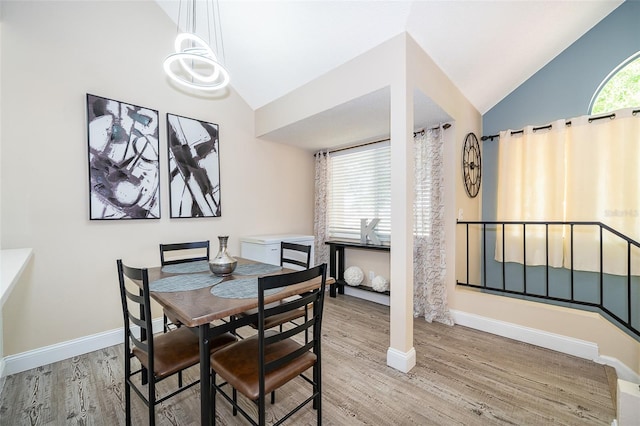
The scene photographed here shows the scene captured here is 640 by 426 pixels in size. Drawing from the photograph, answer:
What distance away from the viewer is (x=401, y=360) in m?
2.11

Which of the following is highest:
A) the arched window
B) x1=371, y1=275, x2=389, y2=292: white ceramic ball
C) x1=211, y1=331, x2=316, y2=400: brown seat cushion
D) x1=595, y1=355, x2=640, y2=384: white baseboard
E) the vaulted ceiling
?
the vaulted ceiling

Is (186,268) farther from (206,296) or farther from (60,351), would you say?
(60,351)

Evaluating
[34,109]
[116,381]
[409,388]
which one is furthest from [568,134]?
[34,109]

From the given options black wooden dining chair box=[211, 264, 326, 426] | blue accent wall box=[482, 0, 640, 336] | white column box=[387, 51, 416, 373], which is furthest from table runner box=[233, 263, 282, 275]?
blue accent wall box=[482, 0, 640, 336]

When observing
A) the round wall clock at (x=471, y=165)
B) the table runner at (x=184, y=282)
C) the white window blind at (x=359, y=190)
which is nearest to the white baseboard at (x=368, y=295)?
the white window blind at (x=359, y=190)

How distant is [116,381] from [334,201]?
3278mm

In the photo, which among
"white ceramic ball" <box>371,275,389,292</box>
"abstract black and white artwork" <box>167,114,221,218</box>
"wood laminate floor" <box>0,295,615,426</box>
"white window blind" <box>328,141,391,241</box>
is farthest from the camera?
"white window blind" <box>328,141,391,241</box>

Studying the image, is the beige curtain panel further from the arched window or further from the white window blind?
the white window blind

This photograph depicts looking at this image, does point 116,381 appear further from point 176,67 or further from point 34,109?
point 176,67

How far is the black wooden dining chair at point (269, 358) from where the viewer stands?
1215mm

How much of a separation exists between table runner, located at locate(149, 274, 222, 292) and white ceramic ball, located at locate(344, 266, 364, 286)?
7.57ft

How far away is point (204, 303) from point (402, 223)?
1506mm

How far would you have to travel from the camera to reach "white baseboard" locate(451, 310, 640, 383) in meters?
2.11

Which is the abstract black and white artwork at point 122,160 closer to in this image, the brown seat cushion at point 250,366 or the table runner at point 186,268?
the table runner at point 186,268
